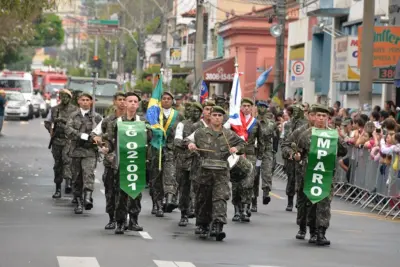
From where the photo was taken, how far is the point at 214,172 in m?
16.0

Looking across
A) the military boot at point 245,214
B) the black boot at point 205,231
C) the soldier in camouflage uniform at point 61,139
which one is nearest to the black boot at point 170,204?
the military boot at point 245,214

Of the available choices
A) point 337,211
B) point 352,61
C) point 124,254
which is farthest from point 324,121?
point 352,61

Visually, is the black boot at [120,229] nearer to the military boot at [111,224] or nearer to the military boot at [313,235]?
the military boot at [111,224]

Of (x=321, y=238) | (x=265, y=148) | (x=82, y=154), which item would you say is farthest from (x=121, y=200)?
(x=265, y=148)

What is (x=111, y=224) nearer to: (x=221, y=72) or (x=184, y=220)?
(x=184, y=220)

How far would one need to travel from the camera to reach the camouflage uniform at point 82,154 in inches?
741

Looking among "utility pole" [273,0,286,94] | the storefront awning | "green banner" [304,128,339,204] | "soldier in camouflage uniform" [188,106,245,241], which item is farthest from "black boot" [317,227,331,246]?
the storefront awning

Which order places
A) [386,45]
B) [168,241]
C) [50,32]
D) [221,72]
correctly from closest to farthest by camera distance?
1. [168,241]
2. [386,45]
3. [221,72]
4. [50,32]

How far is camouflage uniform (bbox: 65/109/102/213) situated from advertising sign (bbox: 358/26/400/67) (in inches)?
558

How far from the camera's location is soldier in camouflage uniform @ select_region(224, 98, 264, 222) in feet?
61.3

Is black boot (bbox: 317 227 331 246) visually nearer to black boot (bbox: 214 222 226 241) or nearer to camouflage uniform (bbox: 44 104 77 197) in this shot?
black boot (bbox: 214 222 226 241)

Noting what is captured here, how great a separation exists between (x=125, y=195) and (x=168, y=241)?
95cm

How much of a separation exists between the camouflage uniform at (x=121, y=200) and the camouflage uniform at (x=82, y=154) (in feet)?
8.02

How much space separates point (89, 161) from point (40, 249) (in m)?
5.07
